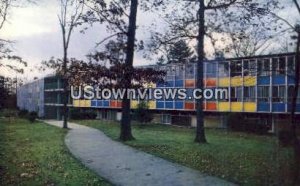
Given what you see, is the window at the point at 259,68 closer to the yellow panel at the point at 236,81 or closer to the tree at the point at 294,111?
the tree at the point at 294,111

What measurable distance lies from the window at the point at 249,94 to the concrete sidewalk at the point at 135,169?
77.0 ft

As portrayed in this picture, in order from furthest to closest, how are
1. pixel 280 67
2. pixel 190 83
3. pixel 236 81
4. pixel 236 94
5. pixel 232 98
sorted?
pixel 190 83 < pixel 232 98 < pixel 236 94 < pixel 236 81 < pixel 280 67

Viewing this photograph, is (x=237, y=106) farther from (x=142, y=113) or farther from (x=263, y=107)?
(x=142, y=113)

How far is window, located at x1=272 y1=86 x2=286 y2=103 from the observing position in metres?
39.6

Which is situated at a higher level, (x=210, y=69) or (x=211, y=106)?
(x=210, y=69)

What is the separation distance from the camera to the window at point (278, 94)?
130 ft

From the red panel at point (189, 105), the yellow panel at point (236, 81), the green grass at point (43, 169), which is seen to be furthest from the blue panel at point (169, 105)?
the green grass at point (43, 169)

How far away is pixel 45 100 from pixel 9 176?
6710 centimetres

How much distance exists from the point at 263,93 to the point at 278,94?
1552 millimetres

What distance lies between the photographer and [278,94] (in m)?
39.8

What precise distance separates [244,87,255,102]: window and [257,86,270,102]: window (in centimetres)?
64

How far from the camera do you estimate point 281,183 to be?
11.5 m

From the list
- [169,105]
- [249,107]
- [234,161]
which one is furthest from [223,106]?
[234,161]

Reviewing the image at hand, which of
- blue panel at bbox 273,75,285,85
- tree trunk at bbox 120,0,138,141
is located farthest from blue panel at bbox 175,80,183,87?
tree trunk at bbox 120,0,138,141
